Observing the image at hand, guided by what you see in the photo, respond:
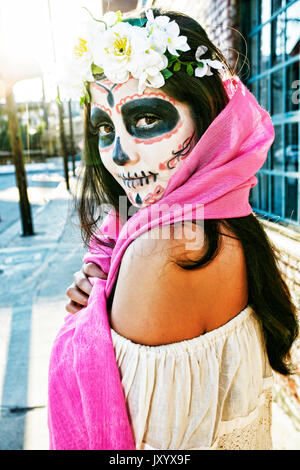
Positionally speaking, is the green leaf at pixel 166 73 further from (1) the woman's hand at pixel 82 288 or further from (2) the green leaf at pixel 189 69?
(1) the woman's hand at pixel 82 288

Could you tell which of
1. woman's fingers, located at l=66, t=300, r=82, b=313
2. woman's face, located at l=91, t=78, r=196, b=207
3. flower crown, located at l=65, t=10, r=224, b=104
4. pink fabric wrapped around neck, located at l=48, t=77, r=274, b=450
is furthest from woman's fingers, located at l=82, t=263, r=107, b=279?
flower crown, located at l=65, t=10, r=224, b=104

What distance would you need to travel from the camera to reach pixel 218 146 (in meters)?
1.04

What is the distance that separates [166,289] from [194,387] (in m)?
0.30

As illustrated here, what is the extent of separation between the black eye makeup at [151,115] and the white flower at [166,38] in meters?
0.14

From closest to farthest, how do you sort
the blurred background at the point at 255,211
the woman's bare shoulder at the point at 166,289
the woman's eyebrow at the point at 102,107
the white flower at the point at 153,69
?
the woman's bare shoulder at the point at 166,289 < the white flower at the point at 153,69 < the woman's eyebrow at the point at 102,107 < the blurred background at the point at 255,211

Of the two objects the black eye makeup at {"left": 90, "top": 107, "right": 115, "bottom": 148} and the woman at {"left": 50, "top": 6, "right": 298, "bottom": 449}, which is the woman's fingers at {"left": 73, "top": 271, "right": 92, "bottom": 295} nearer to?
the woman at {"left": 50, "top": 6, "right": 298, "bottom": 449}

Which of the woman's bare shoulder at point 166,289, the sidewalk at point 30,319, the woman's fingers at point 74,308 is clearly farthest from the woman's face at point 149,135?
the sidewalk at point 30,319

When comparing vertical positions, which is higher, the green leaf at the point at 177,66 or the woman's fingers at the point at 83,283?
the green leaf at the point at 177,66

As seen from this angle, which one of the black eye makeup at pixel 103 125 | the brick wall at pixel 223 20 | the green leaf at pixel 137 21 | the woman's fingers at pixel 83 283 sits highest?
the brick wall at pixel 223 20

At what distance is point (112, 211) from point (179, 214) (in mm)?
690

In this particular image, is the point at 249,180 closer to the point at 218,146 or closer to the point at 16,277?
the point at 218,146

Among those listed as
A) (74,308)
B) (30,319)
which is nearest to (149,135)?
(74,308)

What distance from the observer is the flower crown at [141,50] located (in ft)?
3.53

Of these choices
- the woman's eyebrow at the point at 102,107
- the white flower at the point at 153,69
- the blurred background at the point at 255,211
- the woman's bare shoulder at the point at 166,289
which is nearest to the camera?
the woman's bare shoulder at the point at 166,289
